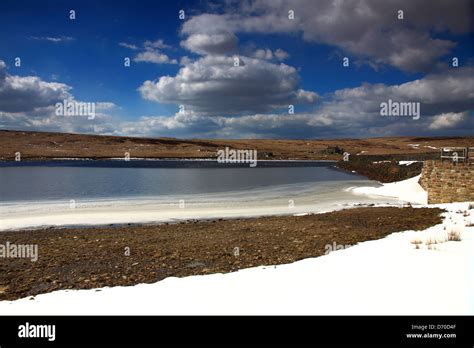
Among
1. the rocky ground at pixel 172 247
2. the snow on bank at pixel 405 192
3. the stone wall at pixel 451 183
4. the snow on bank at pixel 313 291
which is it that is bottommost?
the rocky ground at pixel 172 247

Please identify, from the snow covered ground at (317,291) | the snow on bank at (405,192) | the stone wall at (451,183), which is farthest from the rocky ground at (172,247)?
the snow on bank at (405,192)

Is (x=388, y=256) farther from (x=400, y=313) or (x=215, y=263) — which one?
(x=215, y=263)

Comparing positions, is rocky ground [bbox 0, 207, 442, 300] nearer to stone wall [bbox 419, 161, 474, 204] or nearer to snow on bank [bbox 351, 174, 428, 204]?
stone wall [bbox 419, 161, 474, 204]

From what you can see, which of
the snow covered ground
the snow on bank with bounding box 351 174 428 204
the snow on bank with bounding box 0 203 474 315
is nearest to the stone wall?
the snow on bank with bounding box 351 174 428 204

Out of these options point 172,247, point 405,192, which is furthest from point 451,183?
point 172,247

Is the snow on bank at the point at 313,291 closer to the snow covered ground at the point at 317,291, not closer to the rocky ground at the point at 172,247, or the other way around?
the snow covered ground at the point at 317,291

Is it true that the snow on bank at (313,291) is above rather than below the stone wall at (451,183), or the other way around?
below

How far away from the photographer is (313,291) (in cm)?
695

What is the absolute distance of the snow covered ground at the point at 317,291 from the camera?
20.2 feet

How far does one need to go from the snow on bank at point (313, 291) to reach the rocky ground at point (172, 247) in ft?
3.10

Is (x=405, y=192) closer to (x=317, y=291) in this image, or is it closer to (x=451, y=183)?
(x=451, y=183)

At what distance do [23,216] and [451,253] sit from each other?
67.0 feet

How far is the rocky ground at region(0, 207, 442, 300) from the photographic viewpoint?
30.3 ft
